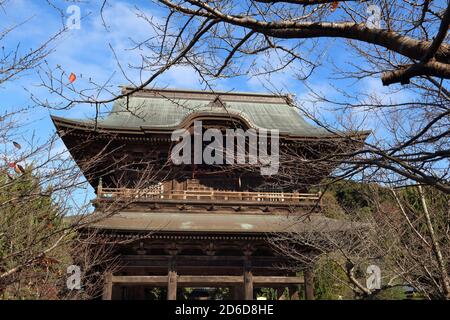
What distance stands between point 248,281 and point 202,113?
17.2ft

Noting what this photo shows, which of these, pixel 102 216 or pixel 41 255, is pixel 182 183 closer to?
pixel 102 216

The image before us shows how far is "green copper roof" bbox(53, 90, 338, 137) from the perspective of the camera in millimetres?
12148

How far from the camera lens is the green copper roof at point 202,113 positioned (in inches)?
478

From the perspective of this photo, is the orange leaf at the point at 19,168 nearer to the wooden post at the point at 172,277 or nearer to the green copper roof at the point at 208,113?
the wooden post at the point at 172,277

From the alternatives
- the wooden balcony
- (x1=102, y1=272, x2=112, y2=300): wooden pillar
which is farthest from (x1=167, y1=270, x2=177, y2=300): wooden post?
the wooden balcony

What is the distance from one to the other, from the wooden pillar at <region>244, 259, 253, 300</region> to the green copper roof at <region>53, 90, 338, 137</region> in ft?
13.8

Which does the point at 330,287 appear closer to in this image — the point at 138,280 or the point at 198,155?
the point at 198,155

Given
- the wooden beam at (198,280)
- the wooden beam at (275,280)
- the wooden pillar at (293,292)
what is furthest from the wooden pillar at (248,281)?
the wooden pillar at (293,292)

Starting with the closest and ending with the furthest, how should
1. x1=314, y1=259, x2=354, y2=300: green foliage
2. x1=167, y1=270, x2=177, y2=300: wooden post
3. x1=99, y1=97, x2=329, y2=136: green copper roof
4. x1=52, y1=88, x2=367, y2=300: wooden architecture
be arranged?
x1=52, y1=88, x2=367, y2=300: wooden architecture
x1=167, y1=270, x2=177, y2=300: wooden post
x1=99, y1=97, x2=329, y2=136: green copper roof
x1=314, y1=259, x2=354, y2=300: green foliage

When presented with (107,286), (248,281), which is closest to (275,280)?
(248,281)

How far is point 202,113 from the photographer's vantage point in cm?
1205

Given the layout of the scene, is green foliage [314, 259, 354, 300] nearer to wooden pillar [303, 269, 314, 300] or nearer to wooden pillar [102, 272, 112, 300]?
wooden pillar [303, 269, 314, 300]

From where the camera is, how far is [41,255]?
4.86m
